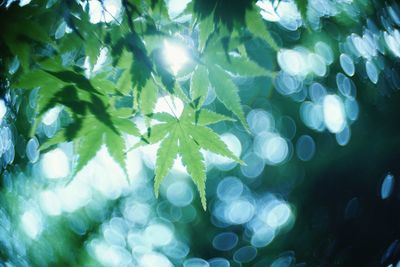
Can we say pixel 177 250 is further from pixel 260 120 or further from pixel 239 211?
pixel 260 120

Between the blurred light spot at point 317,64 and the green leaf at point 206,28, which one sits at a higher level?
the green leaf at point 206,28

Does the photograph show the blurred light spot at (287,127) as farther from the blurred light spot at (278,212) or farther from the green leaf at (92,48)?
the green leaf at (92,48)

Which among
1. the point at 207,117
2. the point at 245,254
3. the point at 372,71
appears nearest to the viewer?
the point at 207,117

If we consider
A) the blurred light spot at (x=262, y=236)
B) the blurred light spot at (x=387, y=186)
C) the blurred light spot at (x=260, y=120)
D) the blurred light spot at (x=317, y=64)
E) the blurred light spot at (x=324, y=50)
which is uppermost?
the blurred light spot at (x=324, y=50)

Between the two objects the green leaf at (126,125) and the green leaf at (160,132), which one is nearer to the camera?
the green leaf at (126,125)

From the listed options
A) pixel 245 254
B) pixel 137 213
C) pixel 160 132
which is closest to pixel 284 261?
pixel 245 254

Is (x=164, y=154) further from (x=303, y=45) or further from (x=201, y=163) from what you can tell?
(x=303, y=45)

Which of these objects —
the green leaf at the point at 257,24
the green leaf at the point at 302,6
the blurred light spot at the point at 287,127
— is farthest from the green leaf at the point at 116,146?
the blurred light spot at the point at 287,127
